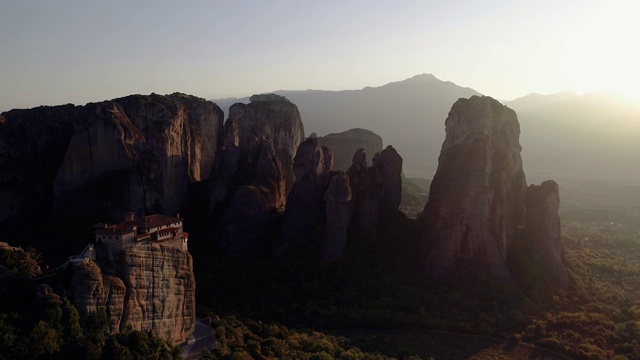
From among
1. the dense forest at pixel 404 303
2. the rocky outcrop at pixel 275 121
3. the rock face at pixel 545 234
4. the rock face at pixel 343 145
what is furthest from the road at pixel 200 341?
the rock face at pixel 343 145

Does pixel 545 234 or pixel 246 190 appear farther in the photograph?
pixel 545 234

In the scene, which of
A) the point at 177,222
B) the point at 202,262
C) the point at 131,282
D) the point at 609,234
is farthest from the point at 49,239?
the point at 609,234

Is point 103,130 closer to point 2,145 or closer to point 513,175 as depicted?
point 2,145

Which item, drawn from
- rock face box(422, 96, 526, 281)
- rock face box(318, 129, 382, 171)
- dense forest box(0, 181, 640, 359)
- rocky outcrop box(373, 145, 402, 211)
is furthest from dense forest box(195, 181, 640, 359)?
rock face box(318, 129, 382, 171)

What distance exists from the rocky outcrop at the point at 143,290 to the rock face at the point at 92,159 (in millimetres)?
23139

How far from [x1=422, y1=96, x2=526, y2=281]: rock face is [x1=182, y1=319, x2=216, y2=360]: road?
2725 cm

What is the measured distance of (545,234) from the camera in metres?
57.6

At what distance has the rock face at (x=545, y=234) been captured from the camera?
56.8m

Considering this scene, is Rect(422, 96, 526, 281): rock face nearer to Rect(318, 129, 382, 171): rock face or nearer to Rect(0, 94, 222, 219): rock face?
Rect(0, 94, 222, 219): rock face

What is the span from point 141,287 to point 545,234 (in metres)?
45.1

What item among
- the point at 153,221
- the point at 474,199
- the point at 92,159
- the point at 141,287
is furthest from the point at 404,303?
the point at 92,159

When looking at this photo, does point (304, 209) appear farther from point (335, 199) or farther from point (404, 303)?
point (404, 303)

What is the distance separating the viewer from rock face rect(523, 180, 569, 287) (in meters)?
56.8

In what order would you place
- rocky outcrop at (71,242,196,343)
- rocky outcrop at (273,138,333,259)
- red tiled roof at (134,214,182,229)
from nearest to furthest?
1. rocky outcrop at (71,242,196,343)
2. red tiled roof at (134,214,182,229)
3. rocky outcrop at (273,138,333,259)
